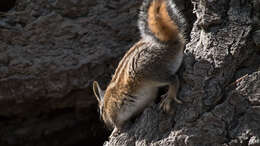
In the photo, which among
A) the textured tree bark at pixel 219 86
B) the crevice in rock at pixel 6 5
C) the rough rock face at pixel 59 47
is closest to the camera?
the textured tree bark at pixel 219 86

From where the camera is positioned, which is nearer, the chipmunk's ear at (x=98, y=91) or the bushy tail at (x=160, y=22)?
the bushy tail at (x=160, y=22)

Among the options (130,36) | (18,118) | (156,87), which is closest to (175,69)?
(156,87)

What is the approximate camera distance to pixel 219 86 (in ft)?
10.4

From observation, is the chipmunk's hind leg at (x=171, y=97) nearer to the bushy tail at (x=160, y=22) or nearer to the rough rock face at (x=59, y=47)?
the bushy tail at (x=160, y=22)

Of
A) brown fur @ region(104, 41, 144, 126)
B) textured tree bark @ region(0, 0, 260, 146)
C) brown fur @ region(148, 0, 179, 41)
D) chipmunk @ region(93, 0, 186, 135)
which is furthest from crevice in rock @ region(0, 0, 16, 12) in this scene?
brown fur @ region(148, 0, 179, 41)

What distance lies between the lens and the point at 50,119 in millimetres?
5520

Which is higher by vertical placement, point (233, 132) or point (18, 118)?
point (233, 132)

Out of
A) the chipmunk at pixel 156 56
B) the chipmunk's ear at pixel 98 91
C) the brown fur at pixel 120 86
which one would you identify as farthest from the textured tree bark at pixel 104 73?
the chipmunk's ear at pixel 98 91

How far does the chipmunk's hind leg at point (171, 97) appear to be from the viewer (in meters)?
3.22

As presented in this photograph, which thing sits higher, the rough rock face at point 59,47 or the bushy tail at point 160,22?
the bushy tail at point 160,22

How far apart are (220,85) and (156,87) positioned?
20.5 inches

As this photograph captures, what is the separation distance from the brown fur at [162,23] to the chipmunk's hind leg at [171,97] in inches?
12.3

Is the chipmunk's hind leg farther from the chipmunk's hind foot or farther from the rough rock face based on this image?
the rough rock face

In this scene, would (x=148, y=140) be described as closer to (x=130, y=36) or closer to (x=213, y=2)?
(x=213, y=2)
